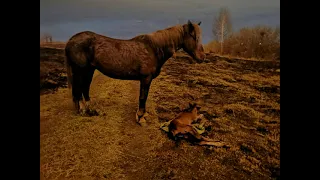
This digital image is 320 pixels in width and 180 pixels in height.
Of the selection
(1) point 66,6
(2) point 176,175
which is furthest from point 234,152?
(1) point 66,6

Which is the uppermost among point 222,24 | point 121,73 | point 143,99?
point 222,24

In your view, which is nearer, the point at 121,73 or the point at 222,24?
the point at 121,73

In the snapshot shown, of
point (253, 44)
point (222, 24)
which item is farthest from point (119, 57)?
point (253, 44)

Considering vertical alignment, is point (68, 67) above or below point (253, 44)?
below

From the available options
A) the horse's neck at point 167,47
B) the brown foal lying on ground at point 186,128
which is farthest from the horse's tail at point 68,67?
the brown foal lying on ground at point 186,128

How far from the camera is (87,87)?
6.45 ft

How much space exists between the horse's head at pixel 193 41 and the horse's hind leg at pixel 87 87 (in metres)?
0.60

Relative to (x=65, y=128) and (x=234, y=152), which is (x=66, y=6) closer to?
(x=65, y=128)

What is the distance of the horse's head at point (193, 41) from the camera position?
2.02 metres

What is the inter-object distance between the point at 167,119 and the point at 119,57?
0.48 m

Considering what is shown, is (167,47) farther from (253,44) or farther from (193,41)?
(253,44)

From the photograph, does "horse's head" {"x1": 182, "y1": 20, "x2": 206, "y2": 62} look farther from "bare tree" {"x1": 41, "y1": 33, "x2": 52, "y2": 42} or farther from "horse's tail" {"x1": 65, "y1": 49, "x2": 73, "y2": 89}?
"bare tree" {"x1": 41, "y1": 33, "x2": 52, "y2": 42}
